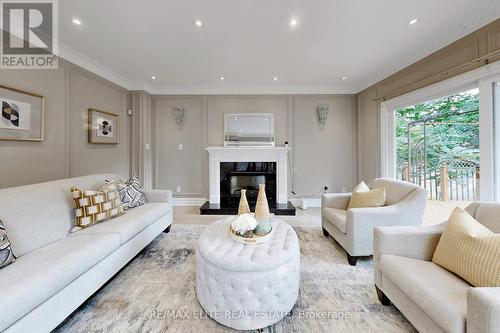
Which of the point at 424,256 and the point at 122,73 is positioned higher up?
the point at 122,73

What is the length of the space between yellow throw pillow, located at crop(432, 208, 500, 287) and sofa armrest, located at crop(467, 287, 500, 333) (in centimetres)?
24

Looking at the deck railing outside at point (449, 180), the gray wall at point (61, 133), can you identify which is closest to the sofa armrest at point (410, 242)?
the deck railing outside at point (449, 180)

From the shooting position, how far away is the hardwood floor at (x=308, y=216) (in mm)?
2830

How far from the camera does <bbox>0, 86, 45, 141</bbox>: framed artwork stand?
2121 millimetres

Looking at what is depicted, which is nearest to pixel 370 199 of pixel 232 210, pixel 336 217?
pixel 336 217

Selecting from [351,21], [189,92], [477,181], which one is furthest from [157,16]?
[477,181]

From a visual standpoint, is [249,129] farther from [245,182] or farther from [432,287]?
[432,287]

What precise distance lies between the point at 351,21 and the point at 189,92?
315 cm

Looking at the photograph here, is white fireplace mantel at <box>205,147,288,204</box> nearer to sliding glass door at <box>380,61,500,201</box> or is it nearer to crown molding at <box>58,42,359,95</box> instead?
crown molding at <box>58,42,359,95</box>

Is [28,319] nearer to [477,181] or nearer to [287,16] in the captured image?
[287,16]

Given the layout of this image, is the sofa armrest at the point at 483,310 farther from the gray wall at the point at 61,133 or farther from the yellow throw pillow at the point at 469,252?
the gray wall at the point at 61,133

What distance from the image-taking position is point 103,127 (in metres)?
3.49

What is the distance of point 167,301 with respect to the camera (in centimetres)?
165

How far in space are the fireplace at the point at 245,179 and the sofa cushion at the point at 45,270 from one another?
264 centimetres
